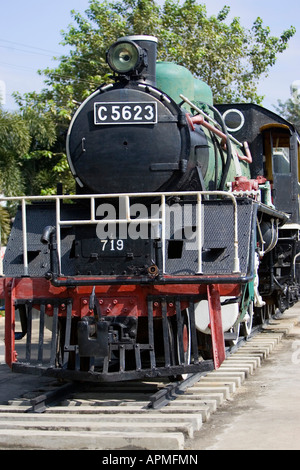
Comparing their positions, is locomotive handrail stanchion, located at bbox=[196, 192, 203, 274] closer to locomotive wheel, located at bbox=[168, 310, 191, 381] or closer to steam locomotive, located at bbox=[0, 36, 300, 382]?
steam locomotive, located at bbox=[0, 36, 300, 382]

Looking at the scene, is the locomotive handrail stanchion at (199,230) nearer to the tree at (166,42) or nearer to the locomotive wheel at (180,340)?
the locomotive wheel at (180,340)

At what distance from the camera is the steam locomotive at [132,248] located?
21.1 ft

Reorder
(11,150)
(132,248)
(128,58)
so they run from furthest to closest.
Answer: (11,150)
(128,58)
(132,248)

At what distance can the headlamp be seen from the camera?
7082mm

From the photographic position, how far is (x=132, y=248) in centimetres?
674

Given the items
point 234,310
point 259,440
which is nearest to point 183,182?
point 234,310

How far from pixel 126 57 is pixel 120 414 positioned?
330 centimetres

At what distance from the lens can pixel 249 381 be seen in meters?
7.80

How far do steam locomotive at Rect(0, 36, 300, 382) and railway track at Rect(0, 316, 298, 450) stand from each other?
0.27m

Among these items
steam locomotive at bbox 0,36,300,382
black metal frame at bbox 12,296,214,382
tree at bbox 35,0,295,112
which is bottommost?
black metal frame at bbox 12,296,214,382

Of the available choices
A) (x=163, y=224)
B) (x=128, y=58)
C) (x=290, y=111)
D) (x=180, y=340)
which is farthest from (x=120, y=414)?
(x=290, y=111)

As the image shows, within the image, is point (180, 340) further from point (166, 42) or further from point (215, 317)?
point (166, 42)

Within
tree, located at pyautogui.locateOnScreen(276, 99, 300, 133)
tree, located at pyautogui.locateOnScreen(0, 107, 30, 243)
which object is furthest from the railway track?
tree, located at pyautogui.locateOnScreen(276, 99, 300, 133)
